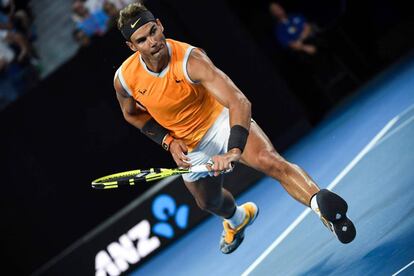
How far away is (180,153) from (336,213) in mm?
1744

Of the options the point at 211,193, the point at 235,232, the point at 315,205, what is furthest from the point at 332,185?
the point at 315,205

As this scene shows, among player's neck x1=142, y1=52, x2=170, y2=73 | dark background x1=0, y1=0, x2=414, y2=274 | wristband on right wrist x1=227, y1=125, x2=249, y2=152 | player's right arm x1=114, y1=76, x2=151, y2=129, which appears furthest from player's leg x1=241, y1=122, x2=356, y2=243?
dark background x1=0, y1=0, x2=414, y2=274

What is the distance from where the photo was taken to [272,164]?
6.79m

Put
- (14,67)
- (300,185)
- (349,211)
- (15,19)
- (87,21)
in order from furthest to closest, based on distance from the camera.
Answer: (15,19) < (14,67) < (87,21) < (349,211) < (300,185)

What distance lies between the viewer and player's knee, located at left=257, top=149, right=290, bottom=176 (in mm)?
6777

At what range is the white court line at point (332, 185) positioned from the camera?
8.55m

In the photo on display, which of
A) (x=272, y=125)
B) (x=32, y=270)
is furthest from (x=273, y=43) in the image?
(x=32, y=270)

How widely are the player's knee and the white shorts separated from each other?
72 cm

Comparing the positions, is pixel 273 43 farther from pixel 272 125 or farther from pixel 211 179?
pixel 211 179

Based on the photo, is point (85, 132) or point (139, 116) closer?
point (139, 116)

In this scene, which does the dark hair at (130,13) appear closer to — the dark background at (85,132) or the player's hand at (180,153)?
the player's hand at (180,153)

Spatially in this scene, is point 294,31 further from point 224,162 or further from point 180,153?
point 224,162

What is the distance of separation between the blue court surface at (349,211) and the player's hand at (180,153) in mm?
1353

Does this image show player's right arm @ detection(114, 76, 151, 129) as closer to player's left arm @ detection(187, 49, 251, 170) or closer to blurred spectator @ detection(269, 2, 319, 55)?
player's left arm @ detection(187, 49, 251, 170)
